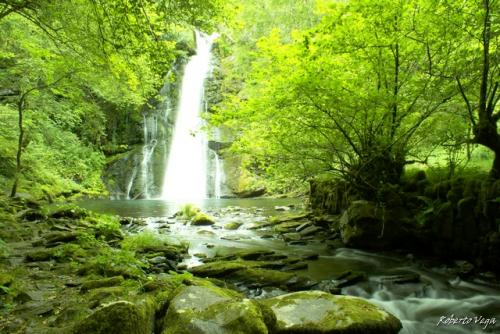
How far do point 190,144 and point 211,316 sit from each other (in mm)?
26295

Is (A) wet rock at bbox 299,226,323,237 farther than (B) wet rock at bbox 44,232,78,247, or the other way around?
(A) wet rock at bbox 299,226,323,237

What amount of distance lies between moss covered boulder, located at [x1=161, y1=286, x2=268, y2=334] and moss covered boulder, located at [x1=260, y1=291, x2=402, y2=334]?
0.52 metres

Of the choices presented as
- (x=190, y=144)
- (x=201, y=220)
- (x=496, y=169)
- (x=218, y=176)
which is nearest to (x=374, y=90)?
(x=496, y=169)

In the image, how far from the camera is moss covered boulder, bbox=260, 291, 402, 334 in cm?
350

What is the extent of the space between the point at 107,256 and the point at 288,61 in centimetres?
476

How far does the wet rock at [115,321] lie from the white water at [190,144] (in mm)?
22105

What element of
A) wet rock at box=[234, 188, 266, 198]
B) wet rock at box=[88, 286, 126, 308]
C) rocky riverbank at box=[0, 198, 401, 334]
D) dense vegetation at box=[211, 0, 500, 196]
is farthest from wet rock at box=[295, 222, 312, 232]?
wet rock at box=[234, 188, 266, 198]

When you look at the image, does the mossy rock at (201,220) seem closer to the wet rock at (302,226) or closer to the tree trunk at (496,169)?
the wet rock at (302,226)

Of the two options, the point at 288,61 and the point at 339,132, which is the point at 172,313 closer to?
the point at 288,61

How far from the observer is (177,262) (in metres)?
6.89

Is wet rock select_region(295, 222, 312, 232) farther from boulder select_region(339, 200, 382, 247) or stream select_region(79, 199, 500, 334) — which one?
boulder select_region(339, 200, 382, 247)

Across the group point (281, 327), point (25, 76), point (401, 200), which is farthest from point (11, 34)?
point (401, 200)

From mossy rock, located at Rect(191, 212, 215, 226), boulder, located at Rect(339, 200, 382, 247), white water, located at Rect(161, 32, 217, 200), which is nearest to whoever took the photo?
boulder, located at Rect(339, 200, 382, 247)

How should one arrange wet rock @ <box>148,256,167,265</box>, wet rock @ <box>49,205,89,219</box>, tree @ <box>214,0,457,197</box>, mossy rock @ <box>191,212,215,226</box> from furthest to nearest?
mossy rock @ <box>191,212,215,226</box>
wet rock @ <box>49,205,89,219</box>
wet rock @ <box>148,256,167,265</box>
tree @ <box>214,0,457,197</box>
